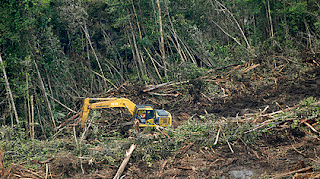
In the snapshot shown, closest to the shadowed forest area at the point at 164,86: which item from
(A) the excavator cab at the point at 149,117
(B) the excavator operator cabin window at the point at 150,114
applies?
(A) the excavator cab at the point at 149,117

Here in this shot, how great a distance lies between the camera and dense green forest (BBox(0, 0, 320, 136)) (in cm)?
1352

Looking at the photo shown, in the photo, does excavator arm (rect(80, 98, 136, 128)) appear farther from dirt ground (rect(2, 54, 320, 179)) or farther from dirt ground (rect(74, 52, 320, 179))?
dirt ground (rect(2, 54, 320, 179))

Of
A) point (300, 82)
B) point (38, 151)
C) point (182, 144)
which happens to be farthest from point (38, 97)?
point (300, 82)

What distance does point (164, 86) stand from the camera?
1582cm

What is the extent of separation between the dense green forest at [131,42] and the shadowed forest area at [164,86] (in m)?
0.07

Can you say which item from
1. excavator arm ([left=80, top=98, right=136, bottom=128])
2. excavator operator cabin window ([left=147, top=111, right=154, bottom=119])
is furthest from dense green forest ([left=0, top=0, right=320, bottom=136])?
excavator operator cabin window ([left=147, top=111, right=154, bottom=119])

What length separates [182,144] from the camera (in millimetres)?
10047

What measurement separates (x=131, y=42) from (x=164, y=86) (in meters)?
3.88

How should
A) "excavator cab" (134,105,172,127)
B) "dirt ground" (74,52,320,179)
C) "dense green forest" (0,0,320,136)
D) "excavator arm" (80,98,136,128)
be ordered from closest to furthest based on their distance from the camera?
"dirt ground" (74,52,320,179) < "excavator cab" (134,105,172,127) < "excavator arm" (80,98,136,128) < "dense green forest" (0,0,320,136)

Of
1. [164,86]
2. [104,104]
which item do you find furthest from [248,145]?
[164,86]

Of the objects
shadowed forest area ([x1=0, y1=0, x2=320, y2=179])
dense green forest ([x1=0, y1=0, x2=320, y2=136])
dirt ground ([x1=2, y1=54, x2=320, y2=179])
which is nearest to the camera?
dirt ground ([x1=2, y1=54, x2=320, y2=179])

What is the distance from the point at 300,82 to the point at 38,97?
11401 mm

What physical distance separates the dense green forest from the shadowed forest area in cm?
7

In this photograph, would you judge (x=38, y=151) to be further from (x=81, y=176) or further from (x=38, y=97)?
(x=38, y=97)
